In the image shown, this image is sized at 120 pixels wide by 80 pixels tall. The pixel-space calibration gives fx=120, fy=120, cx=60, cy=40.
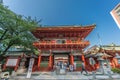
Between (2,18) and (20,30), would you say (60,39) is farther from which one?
(2,18)

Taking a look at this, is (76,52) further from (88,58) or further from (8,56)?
(8,56)

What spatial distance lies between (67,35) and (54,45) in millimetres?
4030

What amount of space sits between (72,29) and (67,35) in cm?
192

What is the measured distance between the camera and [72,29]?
22.3 meters

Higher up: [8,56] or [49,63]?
[8,56]

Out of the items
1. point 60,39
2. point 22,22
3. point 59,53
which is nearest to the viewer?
point 22,22

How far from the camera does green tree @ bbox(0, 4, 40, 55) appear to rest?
1820 centimetres

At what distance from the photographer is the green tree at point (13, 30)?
18.2 m

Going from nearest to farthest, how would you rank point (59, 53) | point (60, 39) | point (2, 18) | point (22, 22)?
1. point (2, 18)
2. point (22, 22)
3. point (59, 53)
4. point (60, 39)

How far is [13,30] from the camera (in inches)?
776

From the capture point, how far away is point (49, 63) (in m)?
20.3

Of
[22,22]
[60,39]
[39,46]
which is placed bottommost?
[39,46]

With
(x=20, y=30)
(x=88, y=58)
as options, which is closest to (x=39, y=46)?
(x=20, y=30)

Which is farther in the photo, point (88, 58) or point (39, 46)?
point (88, 58)
